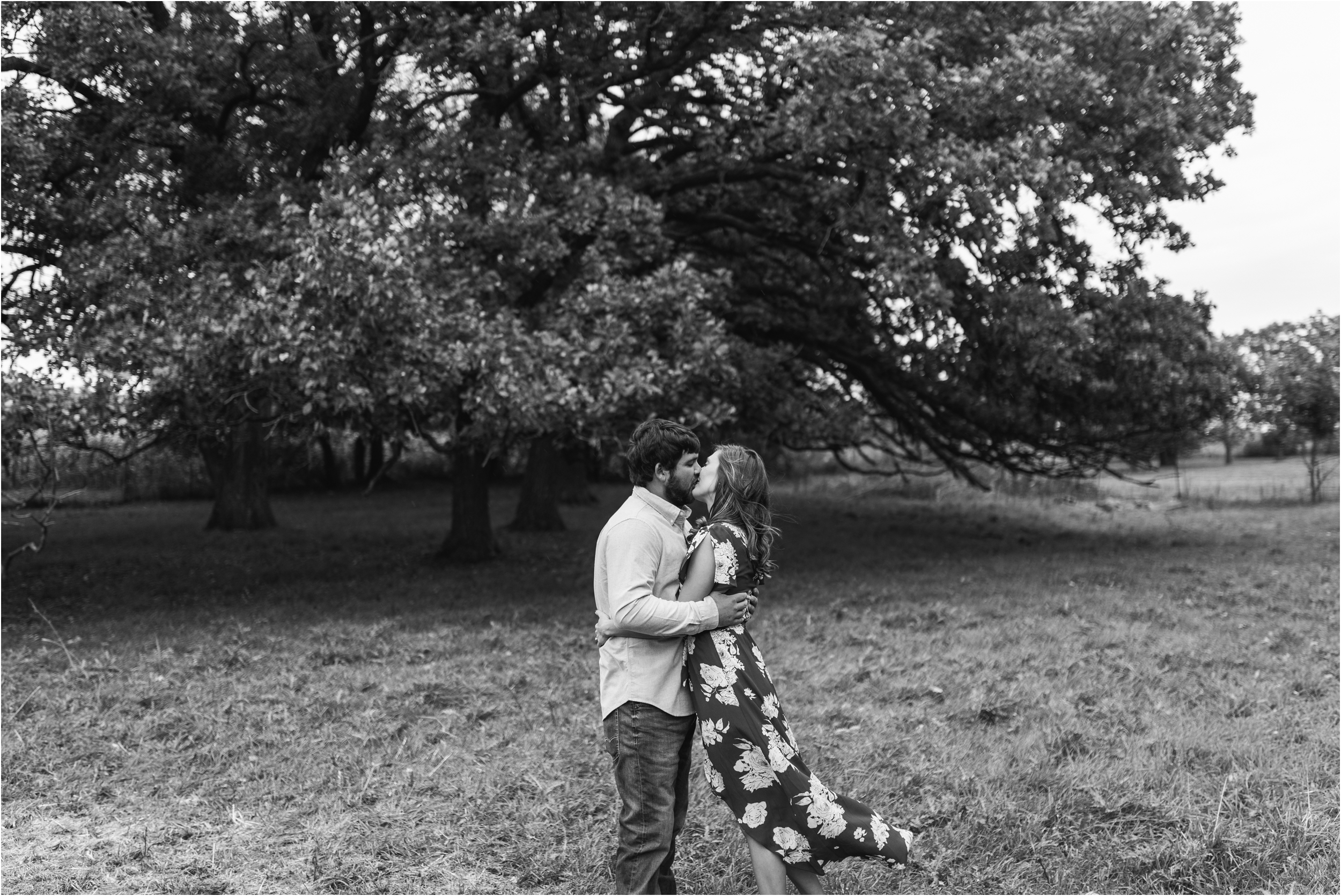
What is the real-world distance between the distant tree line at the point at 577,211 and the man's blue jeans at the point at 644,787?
6.83 m

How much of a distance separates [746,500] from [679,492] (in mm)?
274

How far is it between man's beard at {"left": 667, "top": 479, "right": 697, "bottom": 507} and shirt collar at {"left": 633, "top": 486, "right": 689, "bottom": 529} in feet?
0.09

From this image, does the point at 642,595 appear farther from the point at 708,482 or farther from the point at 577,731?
the point at 577,731

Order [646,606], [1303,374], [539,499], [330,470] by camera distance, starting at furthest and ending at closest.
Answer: [330,470] < [1303,374] < [539,499] < [646,606]

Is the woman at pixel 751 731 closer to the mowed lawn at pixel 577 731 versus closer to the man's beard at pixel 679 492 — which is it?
the man's beard at pixel 679 492

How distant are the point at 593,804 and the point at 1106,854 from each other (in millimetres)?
2659

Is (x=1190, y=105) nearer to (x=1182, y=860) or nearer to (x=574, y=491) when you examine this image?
(x=1182, y=860)

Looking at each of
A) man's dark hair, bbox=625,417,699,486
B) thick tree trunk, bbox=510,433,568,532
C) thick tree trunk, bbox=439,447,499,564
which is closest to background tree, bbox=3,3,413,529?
thick tree trunk, bbox=439,447,499,564

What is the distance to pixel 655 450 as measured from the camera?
418 cm

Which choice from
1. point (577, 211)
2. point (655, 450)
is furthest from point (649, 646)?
point (577, 211)

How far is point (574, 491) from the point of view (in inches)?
1094

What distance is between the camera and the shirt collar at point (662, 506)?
418 centimetres

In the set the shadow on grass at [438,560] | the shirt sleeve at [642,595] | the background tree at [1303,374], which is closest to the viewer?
the shirt sleeve at [642,595]

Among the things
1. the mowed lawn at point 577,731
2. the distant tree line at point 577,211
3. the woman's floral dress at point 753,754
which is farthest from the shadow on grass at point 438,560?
the woman's floral dress at point 753,754
